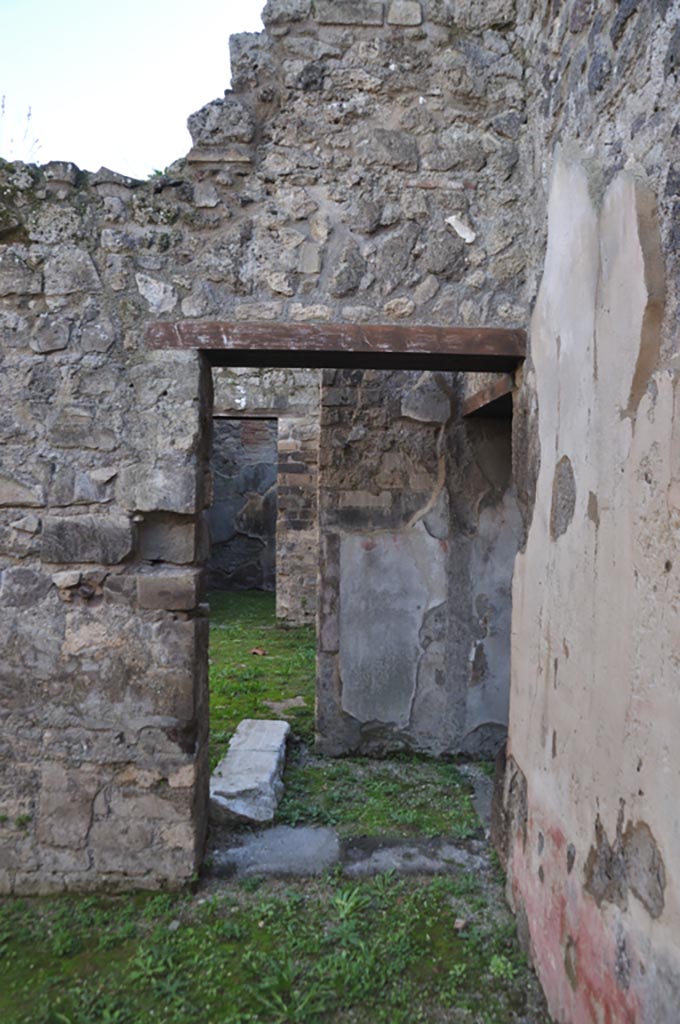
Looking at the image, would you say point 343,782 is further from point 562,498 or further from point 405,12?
point 405,12

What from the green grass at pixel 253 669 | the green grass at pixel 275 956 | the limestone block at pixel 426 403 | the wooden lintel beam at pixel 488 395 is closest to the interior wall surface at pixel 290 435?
the green grass at pixel 253 669

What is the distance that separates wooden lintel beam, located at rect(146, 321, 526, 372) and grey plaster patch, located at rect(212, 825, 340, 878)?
198 centimetres

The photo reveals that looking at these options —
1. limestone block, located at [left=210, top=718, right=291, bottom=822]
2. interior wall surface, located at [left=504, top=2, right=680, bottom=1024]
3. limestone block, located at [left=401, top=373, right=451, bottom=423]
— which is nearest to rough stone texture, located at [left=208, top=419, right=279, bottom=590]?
limestone block, located at [left=210, top=718, right=291, bottom=822]

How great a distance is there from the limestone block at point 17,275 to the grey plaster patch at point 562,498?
1.92 metres

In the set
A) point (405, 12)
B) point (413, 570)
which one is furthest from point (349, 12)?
point (413, 570)

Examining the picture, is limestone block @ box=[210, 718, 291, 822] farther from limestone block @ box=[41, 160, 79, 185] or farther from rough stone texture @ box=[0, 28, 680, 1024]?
limestone block @ box=[41, 160, 79, 185]

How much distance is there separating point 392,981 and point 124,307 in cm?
242

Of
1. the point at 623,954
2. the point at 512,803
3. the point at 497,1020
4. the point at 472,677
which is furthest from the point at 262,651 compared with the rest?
the point at 623,954

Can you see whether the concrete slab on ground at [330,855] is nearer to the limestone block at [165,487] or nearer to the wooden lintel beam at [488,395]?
the limestone block at [165,487]

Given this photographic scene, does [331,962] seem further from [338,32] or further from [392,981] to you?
[338,32]

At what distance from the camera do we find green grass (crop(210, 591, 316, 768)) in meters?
4.90

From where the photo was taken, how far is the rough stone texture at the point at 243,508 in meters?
10.6

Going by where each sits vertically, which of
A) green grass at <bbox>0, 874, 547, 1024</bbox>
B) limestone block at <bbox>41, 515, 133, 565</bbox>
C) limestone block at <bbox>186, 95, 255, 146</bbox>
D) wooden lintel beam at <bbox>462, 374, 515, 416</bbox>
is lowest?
green grass at <bbox>0, 874, 547, 1024</bbox>

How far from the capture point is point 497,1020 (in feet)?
7.19
